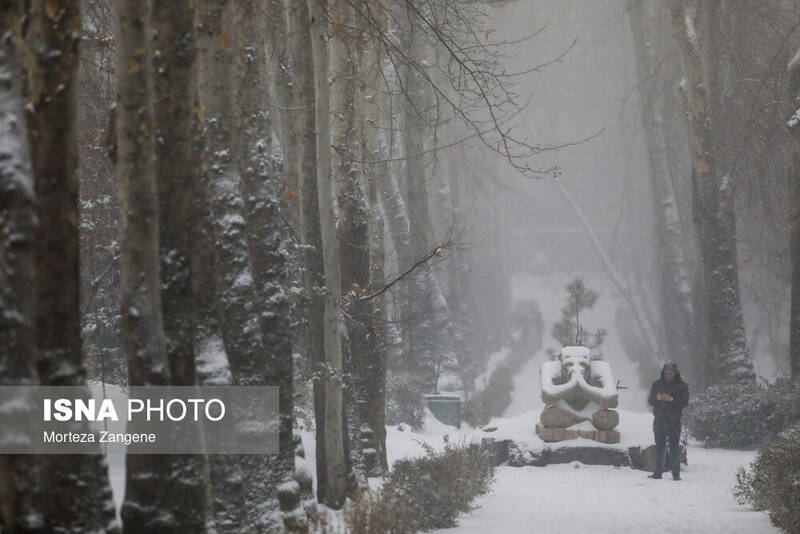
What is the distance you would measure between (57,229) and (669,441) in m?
10.4

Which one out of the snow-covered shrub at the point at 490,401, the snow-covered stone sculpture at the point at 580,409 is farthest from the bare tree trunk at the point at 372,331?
the snow-covered shrub at the point at 490,401

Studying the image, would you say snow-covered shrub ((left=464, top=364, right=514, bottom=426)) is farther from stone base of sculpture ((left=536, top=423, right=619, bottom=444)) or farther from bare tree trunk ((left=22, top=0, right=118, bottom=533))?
bare tree trunk ((left=22, top=0, right=118, bottom=533))

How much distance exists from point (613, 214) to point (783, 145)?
52.1 m

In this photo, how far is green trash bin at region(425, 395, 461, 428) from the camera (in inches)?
794

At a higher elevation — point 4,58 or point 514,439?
point 4,58

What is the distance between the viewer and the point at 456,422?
20156 mm

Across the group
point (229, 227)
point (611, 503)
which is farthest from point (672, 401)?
point (229, 227)

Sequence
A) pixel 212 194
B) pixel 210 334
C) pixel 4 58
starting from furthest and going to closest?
pixel 212 194 → pixel 210 334 → pixel 4 58

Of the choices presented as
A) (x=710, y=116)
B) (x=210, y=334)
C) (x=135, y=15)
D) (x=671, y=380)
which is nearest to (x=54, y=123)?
(x=135, y=15)

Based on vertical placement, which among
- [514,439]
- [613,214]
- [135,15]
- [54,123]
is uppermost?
[613,214]

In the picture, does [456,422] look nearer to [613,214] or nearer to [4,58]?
[4,58]

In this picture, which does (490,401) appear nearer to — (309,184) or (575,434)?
(575,434)

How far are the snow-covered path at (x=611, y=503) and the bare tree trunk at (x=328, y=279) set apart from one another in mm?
1396

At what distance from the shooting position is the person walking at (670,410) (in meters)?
12.5
